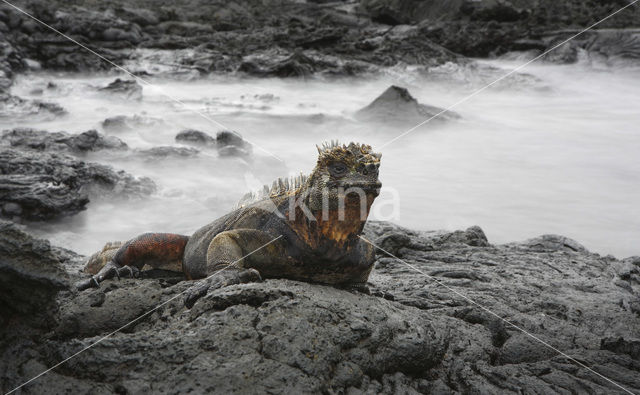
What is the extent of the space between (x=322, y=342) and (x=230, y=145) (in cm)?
884

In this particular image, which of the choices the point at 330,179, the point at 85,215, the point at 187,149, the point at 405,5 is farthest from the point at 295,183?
the point at 405,5

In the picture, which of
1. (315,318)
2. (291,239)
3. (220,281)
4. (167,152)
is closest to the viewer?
(315,318)

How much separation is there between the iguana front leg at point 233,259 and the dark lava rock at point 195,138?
8255 mm

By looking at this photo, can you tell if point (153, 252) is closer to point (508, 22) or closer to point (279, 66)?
point (279, 66)

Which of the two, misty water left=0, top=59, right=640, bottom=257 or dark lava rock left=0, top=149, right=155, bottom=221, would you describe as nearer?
dark lava rock left=0, top=149, right=155, bottom=221

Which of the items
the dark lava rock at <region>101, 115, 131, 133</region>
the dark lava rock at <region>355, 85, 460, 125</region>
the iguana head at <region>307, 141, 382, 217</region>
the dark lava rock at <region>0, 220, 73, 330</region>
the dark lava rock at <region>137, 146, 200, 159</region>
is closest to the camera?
the dark lava rock at <region>0, 220, 73, 330</region>

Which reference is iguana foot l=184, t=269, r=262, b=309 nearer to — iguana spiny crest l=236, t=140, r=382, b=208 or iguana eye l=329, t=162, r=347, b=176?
iguana spiny crest l=236, t=140, r=382, b=208

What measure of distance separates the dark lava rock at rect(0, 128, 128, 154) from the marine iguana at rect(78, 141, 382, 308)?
6222 millimetres

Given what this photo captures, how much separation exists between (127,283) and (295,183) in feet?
3.92

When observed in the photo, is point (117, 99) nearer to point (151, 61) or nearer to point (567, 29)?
point (151, 61)

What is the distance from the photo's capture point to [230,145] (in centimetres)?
1091

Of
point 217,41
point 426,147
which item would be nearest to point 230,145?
point 426,147

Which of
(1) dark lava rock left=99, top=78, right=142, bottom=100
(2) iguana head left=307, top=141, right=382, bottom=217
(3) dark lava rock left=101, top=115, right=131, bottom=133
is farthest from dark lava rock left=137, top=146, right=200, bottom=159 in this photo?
(2) iguana head left=307, top=141, right=382, bottom=217

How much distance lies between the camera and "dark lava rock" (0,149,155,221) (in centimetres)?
681
